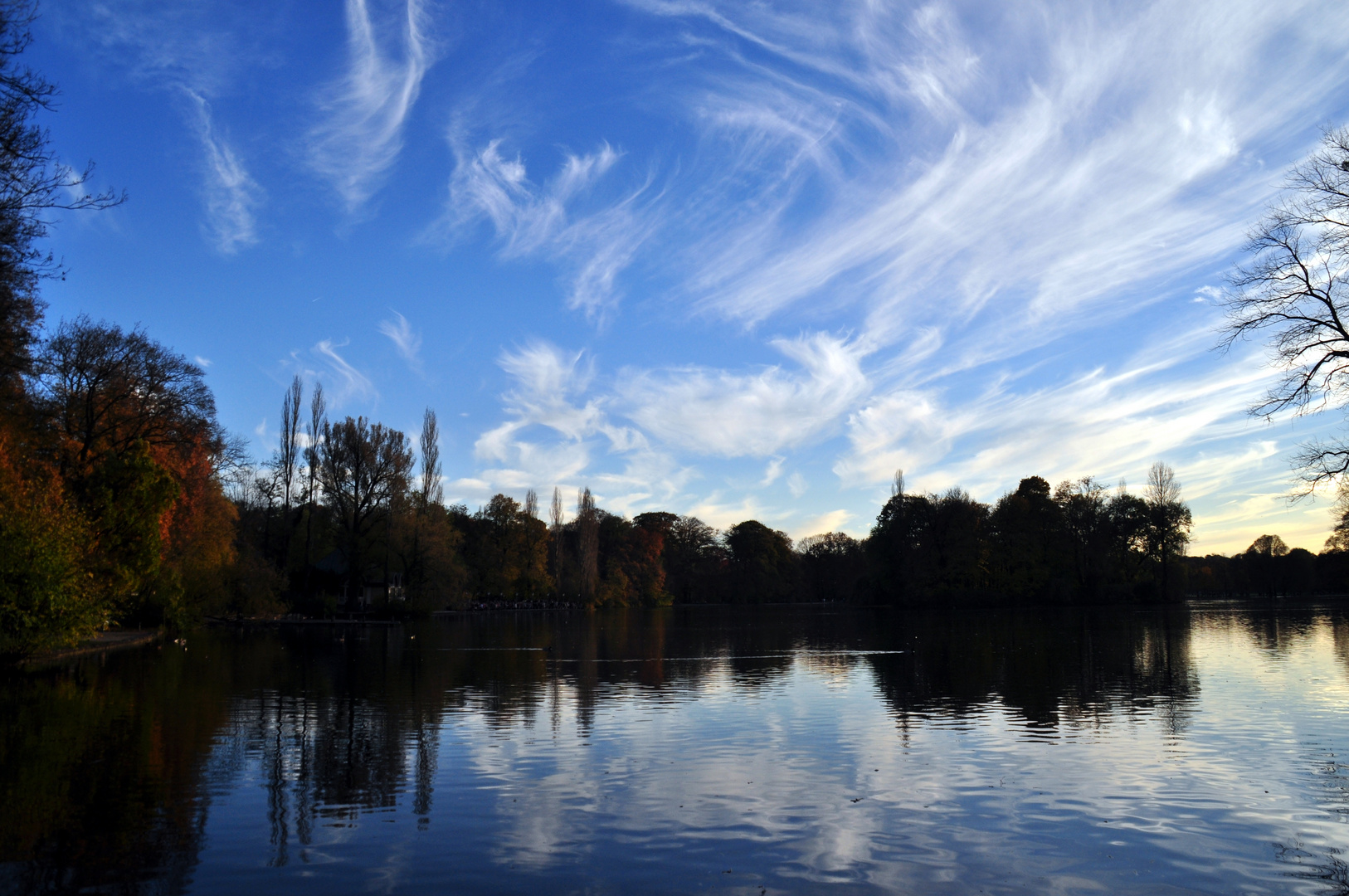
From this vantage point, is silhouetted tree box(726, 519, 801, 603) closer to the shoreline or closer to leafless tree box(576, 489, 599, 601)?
leafless tree box(576, 489, 599, 601)

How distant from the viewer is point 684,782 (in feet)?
38.5

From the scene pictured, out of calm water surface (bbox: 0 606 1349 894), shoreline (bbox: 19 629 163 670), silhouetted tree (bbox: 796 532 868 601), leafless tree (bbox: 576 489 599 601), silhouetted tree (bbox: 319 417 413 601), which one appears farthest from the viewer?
silhouetted tree (bbox: 796 532 868 601)

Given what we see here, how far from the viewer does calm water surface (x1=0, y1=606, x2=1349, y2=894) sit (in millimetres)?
7969

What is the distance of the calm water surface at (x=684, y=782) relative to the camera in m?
7.97

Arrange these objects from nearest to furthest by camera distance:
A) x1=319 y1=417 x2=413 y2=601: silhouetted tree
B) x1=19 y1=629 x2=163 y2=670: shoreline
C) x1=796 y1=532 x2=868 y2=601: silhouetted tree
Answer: x1=19 y1=629 x2=163 y2=670: shoreline
x1=319 y1=417 x2=413 y2=601: silhouetted tree
x1=796 y1=532 x2=868 y2=601: silhouetted tree

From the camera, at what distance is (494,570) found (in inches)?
3804

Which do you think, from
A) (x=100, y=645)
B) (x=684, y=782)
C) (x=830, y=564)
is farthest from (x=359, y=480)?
(x=830, y=564)

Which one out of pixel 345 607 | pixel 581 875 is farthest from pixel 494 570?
pixel 581 875

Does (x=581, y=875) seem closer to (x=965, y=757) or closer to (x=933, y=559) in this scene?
(x=965, y=757)

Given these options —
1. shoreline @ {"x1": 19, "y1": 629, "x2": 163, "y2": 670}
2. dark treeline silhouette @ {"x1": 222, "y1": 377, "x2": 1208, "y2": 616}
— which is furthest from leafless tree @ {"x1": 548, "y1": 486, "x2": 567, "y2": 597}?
shoreline @ {"x1": 19, "y1": 629, "x2": 163, "y2": 670}

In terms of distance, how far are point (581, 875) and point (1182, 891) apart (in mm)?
5242

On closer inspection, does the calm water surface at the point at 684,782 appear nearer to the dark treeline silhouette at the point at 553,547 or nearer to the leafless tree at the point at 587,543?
the dark treeline silhouette at the point at 553,547

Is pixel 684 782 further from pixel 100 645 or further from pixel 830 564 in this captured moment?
pixel 830 564

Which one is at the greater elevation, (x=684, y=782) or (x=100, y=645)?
(x=684, y=782)
